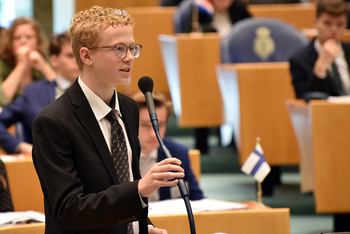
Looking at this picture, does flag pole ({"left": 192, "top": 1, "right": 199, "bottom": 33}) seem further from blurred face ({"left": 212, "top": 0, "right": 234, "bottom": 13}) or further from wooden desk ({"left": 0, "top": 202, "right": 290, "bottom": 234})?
wooden desk ({"left": 0, "top": 202, "right": 290, "bottom": 234})

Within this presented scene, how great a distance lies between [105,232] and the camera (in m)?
1.09

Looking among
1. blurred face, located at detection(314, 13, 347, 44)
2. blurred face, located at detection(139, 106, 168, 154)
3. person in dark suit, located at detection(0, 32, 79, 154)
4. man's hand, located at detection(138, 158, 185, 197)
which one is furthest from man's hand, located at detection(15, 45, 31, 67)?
man's hand, located at detection(138, 158, 185, 197)

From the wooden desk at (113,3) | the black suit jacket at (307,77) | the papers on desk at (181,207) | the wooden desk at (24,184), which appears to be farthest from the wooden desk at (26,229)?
the wooden desk at (113,3)

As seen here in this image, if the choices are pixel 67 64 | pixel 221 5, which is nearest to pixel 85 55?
pixel 67 64

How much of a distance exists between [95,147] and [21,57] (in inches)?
83.5

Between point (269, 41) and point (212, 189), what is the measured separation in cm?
121

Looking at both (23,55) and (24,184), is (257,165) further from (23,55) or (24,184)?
(23,55)

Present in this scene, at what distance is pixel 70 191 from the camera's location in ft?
3.30

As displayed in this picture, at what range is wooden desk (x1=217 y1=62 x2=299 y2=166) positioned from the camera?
292 centimetres

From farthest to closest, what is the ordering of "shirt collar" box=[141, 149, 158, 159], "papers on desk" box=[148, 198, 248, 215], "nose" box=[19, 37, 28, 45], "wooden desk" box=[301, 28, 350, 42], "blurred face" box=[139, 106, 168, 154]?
"wooden desk" box=[301, 28, 350, 42], "nose" box=[19, 37, 28, 45], "shirt collar" box=[141, 149, 158, 159], "blurred face" box=[139, 106, 168, 154], "papers on desk" box=[148, 198, 248, 215]

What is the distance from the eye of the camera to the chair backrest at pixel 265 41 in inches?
139

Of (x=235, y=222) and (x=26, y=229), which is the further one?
(x=235, y=222)

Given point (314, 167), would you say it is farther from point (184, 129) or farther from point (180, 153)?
point (184, 129)

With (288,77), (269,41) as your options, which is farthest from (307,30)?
(288,77)
